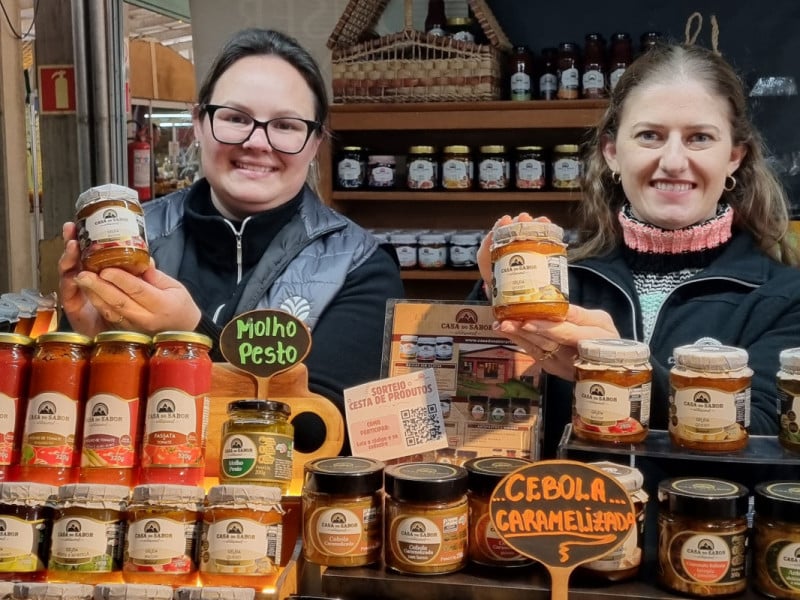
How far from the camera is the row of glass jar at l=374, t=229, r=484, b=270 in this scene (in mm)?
4062

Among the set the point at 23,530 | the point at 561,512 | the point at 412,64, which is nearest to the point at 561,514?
the point at 561,512

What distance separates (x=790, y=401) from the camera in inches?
46.5

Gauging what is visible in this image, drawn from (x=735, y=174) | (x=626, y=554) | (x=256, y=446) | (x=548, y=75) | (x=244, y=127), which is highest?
(x=548, y=75)

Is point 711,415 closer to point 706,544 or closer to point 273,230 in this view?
point 706,544

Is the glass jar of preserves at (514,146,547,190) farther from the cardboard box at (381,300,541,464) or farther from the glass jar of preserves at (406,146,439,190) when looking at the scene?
the cardboard box at (381,300,541,464)

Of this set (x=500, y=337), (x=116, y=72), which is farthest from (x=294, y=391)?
(x=116, y=72)

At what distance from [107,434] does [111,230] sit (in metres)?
0.33

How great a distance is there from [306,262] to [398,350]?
393 mm

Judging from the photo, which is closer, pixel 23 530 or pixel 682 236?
pixel 23 530

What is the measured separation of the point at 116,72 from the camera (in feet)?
9.98

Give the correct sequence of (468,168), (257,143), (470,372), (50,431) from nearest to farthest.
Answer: (50,431)
(470,372)
(257,143)
(468,168)

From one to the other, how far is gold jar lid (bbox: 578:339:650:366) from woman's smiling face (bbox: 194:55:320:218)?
85 cm

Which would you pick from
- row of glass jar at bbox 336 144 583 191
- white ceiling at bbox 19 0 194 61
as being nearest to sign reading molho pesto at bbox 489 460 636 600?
row of glass jar at bbox 336 144 583 191

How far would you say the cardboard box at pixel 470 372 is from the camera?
143 cm
